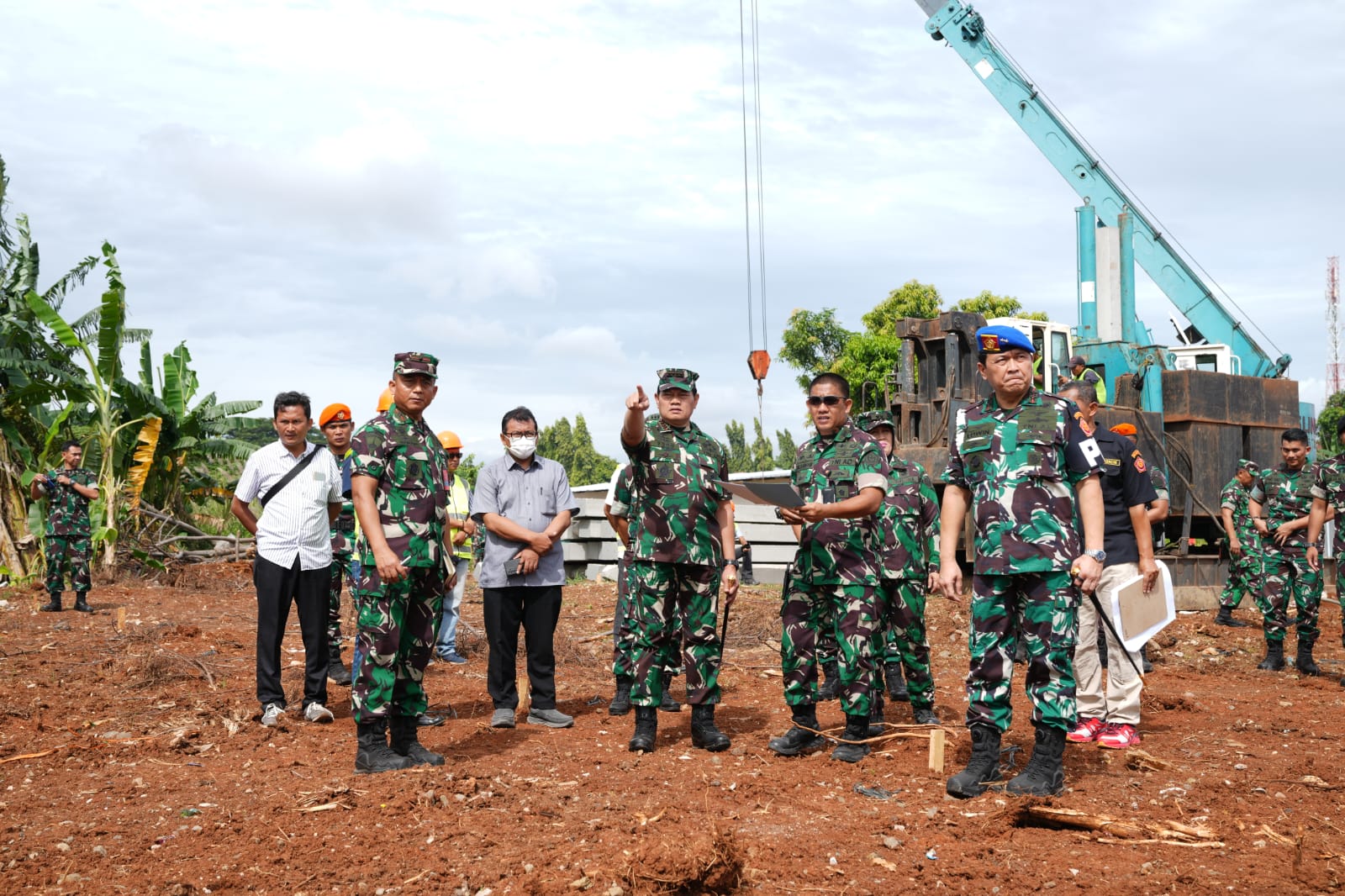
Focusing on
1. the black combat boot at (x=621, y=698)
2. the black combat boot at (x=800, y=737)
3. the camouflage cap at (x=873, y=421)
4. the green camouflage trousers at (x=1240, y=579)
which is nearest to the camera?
the black combat boot at (x=800, y=737)

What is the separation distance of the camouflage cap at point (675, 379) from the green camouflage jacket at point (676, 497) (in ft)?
0.67

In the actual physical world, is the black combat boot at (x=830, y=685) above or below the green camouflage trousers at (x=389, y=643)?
below

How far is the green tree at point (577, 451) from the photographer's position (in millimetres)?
47531

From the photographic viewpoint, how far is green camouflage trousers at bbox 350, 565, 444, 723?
202 inches

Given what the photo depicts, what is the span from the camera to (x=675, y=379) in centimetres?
578

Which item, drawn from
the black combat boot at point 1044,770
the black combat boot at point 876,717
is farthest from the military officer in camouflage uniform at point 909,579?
the black combat boot at point 1044,770

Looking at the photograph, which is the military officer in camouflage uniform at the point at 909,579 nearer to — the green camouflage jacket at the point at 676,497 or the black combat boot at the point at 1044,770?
the green camouflage jacket at the point at 676,497

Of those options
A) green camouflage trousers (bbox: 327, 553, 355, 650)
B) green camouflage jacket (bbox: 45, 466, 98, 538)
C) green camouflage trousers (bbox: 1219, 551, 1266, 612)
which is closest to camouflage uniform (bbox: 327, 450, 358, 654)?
green camouflage trousers (bbox: 327, 553, 355, 650)

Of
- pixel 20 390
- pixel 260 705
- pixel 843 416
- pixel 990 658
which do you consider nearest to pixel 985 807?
pixel 990 658

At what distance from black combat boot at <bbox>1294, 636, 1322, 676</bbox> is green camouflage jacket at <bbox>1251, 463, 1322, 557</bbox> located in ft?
2.44

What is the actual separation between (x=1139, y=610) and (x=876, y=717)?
146 centimetres

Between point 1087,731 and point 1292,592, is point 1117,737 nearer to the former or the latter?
point 1087,731

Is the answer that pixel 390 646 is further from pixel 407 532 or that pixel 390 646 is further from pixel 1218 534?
pixel 1218 534

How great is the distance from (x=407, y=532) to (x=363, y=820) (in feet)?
4.42
